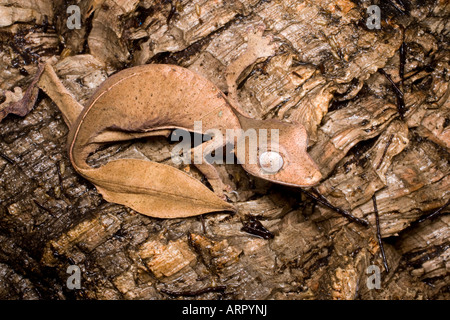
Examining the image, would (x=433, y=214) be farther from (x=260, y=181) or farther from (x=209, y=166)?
(x=209, y=166)

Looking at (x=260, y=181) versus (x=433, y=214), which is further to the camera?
(x=260, y=181)

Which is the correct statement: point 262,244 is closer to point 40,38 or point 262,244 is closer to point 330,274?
point 330,274

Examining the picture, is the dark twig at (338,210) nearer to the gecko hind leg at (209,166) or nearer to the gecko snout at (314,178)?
the gecko snout at (314,178)

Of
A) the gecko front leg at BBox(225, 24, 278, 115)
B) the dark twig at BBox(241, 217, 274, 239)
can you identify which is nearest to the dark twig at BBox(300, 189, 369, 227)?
the dark twig at BBox(241, 217, 274, 239)

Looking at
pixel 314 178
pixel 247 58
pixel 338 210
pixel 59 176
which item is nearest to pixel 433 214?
pixel 338 210

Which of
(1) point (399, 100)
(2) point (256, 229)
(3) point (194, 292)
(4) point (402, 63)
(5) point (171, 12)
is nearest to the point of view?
(3) point (194, 292)

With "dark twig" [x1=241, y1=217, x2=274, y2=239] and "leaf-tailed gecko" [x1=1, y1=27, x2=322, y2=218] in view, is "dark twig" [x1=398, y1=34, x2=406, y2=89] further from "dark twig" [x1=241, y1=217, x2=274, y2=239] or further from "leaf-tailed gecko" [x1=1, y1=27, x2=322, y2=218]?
"dark twig" [x1=241, y1=217, x2=274, y2=239]

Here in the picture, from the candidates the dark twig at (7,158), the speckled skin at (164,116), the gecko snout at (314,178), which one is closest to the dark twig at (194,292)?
the speckled skin at (164,116)
